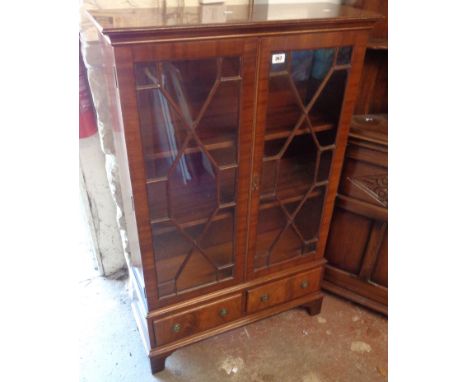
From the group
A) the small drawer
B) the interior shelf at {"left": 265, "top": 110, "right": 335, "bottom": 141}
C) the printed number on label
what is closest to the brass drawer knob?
the small drawer

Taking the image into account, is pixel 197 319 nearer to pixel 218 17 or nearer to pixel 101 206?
pixel 101 206

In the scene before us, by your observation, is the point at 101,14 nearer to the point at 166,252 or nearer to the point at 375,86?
the point at 166,252

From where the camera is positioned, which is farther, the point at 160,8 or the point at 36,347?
the point at 160,8

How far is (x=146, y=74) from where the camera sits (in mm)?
839

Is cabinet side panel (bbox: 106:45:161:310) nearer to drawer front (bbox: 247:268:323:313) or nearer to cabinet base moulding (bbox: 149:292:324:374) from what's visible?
cabinet base moulding (bbox: 149:292:324:374)

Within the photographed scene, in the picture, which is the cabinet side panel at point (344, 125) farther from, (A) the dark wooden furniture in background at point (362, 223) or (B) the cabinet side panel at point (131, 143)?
(B) the cabinet side panel at point (131, 143)

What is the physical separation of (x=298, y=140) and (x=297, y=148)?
3 cm

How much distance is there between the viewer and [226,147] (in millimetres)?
1027

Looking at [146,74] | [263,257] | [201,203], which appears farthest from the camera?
[263,257]

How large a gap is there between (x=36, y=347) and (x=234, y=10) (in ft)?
3.08

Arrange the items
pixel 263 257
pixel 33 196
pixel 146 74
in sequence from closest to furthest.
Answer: pixel 33 196 < pixel 146 74 < pixel 263 257

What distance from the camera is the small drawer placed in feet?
4.00

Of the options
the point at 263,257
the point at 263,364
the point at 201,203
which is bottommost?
the point at 263,364

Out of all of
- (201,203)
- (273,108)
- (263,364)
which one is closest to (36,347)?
(201,203)
